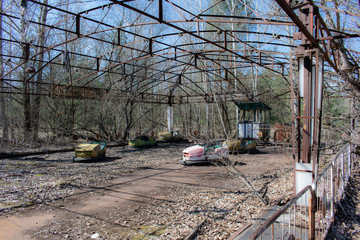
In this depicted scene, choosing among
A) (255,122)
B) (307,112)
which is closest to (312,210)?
(307,112)

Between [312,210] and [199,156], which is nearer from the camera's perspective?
[312,210]

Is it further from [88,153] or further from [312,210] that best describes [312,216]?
[88,153]

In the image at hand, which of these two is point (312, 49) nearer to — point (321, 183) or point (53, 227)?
point (321, 183)

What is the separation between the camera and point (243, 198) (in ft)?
19.1

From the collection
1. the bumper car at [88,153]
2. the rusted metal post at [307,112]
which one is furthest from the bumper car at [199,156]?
the rusted metal post at [307,112]


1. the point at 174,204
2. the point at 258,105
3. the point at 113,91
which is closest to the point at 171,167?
the point at 174,204

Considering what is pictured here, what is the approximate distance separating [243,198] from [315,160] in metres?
1.96

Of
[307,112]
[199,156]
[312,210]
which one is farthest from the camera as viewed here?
[199,156]

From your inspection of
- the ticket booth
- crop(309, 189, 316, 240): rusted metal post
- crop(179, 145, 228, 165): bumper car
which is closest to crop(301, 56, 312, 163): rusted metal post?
crop(309, 189, 316, 240): rusted metal post

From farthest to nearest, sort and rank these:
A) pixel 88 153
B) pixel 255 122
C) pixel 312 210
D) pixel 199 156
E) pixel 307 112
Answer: pixel 255 122, pixel 88 153, pixel 199 156, pixel 307 112, pixel 312 210

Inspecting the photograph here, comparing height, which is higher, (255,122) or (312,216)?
(255,122)

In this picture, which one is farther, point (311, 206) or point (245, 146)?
point (245, 146)

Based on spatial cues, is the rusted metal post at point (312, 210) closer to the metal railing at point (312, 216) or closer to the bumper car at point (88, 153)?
the metal railing at point (312, 216)

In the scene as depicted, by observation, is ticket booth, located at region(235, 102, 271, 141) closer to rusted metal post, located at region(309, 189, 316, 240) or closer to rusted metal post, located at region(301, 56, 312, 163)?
rusted metal post, located at region(301, 56, 312, 163)
